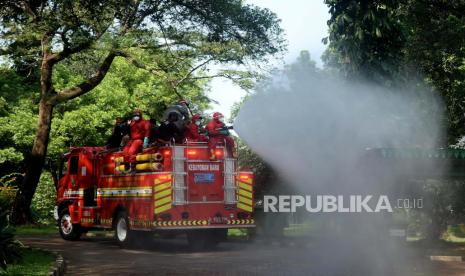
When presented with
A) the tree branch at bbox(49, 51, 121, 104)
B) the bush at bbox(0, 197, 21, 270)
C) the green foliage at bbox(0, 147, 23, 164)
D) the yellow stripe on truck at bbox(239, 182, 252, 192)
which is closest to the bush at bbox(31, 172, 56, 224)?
the green foliage at bbox(0, 147, 23, 164)

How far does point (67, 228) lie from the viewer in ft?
77.8

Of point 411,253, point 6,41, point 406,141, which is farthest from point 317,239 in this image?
point 6,41

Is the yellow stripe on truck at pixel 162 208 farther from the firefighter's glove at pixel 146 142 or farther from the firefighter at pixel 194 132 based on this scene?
the firefighter at pixel 194 132

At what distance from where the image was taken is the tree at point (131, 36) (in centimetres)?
2141

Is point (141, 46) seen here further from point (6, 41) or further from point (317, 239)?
point (317, 239)

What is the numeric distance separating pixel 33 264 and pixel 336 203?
12.6m

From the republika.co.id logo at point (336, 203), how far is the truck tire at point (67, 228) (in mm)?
6204

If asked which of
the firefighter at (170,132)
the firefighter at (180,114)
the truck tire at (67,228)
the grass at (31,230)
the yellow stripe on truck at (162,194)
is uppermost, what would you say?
the firefighter at (180,114)

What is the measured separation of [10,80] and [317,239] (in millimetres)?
26365

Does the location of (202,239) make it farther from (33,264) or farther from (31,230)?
(31,230)

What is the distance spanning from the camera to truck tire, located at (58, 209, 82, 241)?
2338cm

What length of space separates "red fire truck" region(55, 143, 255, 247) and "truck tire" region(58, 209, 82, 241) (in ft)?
6.47

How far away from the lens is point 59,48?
30.1 m

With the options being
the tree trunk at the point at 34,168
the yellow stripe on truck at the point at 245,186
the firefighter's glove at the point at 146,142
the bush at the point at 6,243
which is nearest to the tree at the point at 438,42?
the yellow stripe on truck at the point at 245,186
